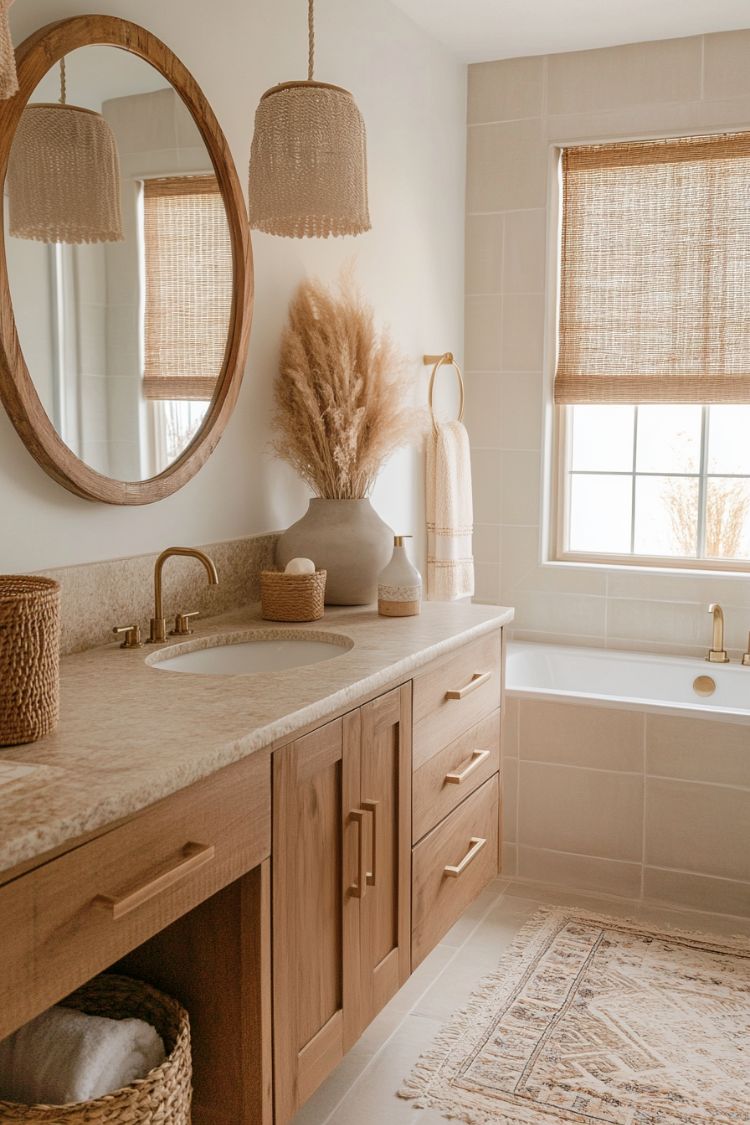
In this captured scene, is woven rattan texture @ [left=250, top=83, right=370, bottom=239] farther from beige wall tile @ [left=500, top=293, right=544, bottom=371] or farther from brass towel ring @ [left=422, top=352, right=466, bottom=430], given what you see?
beige wall tile @ [left=500, top=293, right=544, bottom=371]

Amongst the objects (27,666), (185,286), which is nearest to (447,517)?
(185,286)

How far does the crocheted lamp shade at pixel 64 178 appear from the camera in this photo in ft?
5.78

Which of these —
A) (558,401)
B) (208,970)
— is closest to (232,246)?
(208,970)

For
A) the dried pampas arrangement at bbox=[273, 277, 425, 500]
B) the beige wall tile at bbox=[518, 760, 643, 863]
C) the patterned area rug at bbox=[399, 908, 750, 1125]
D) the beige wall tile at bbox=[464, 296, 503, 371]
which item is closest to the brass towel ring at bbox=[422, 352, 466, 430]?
the beige wall tile at bbox=[464, 296, 503, 371]

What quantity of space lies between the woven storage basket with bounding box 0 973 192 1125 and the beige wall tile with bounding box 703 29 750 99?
322cm

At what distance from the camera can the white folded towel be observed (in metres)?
1.41

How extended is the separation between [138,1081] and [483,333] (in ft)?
9.92

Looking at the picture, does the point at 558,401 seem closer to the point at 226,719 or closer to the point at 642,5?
the point at 642,5

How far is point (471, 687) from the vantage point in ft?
7.74

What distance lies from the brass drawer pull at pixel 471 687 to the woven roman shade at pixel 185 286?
833 millimetres

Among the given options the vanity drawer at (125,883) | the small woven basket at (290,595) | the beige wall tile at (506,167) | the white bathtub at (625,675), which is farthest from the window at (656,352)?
the vanity drawer at (125,883)

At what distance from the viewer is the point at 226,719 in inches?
60.3

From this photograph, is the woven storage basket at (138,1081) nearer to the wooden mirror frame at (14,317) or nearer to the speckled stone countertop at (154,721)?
the speckled stone countertop at (154,721)

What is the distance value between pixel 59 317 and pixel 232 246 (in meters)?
0.63
